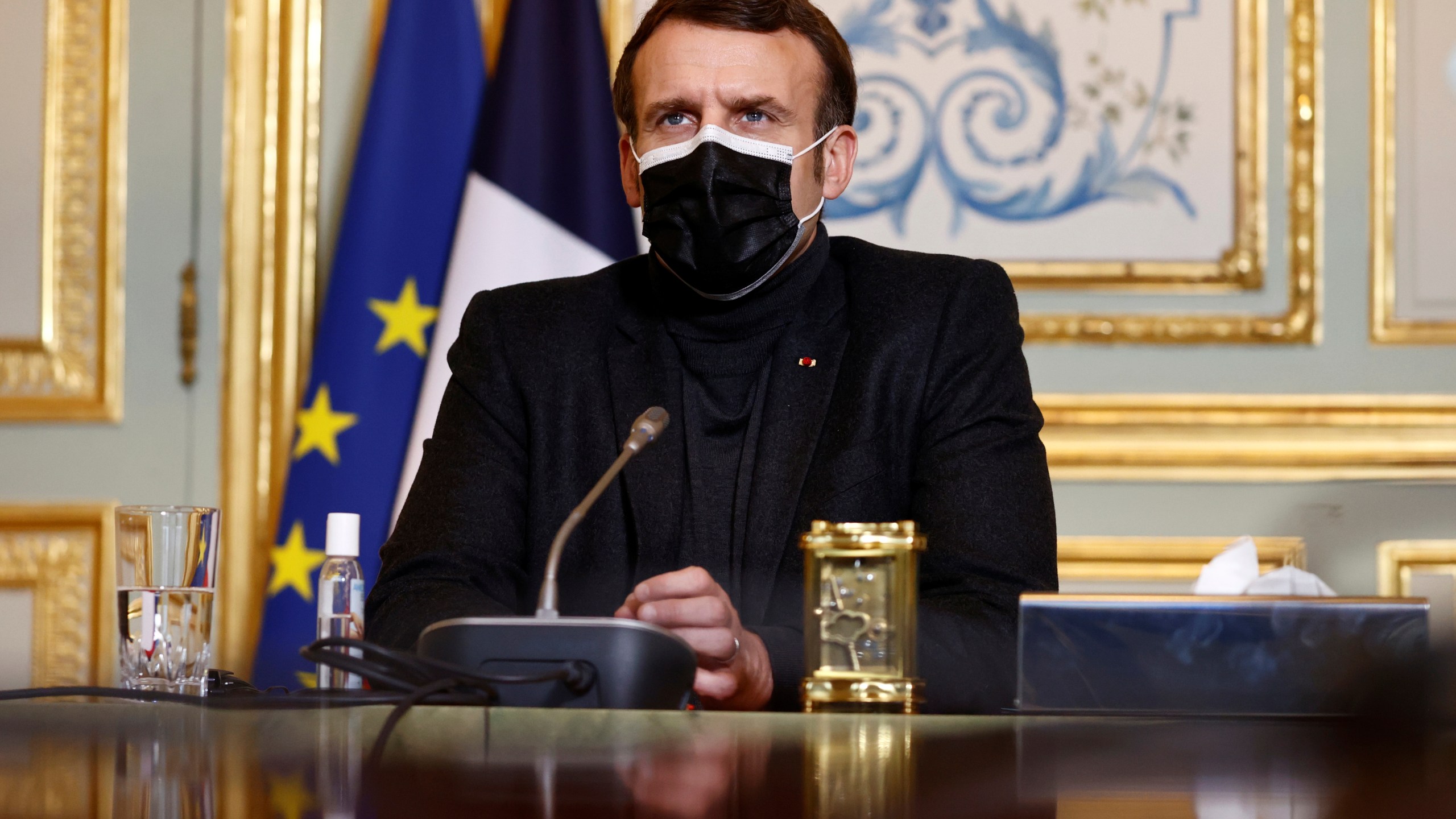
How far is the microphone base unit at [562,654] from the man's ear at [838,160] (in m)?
1.11

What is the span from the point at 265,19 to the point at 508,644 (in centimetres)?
263

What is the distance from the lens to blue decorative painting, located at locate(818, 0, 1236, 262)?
10.1ft

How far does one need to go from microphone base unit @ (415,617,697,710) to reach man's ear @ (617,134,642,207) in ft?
3.26

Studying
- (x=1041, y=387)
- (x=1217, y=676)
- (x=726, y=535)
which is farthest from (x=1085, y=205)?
(x=1217, y=676)

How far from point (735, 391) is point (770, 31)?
0.48 meters

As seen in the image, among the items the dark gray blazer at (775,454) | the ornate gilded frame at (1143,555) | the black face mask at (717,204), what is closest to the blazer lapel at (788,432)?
the dark gray blazer at (775,454)

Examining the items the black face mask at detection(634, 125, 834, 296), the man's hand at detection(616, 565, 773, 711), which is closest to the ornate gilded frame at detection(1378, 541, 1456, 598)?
the black face mask at detection(634, 125, 834, 296)

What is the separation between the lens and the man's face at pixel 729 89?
1.81m

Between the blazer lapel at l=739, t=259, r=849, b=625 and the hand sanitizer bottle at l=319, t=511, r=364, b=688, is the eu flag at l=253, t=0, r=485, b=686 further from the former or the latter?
the hand sanitizer bottle at l=319, t=511, r=364, b=688

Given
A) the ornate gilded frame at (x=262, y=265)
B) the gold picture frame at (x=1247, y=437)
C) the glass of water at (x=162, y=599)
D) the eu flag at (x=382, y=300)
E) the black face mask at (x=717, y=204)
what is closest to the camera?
the glass of water at (x=162, y=599)

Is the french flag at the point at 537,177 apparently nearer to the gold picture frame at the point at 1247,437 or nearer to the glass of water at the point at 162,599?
the gold picture frame at the point at 1247,437

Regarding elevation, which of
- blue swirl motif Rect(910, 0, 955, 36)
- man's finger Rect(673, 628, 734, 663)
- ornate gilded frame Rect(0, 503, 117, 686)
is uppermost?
blue swirl motif Rect(910, 0, 955, 36)

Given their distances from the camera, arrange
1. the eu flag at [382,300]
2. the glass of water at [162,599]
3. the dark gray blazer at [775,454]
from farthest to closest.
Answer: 1. the eu flag at [382,300]
2. the dark gray blazer at [775,454]
3. the glass of water at [162,599]

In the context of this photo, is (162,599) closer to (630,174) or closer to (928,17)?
(630,174)
